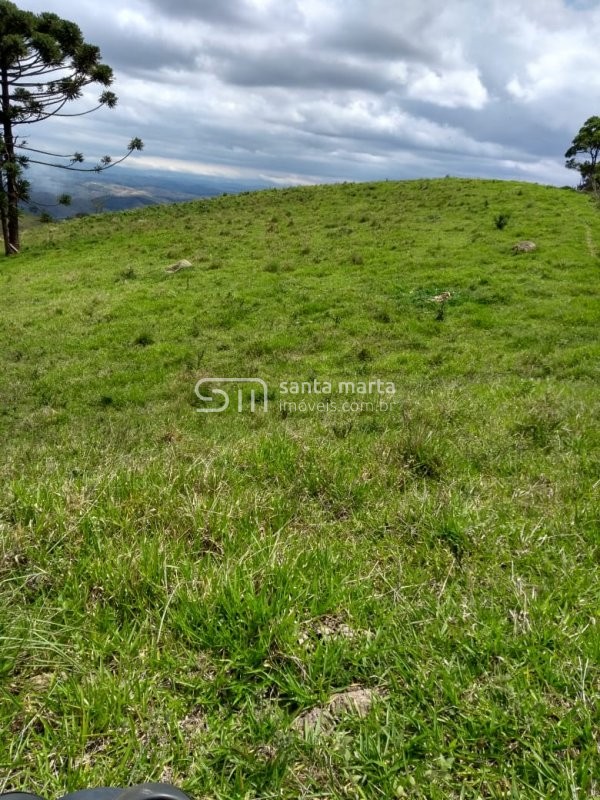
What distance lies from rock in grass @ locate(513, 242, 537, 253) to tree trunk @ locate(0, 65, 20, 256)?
2758 cm

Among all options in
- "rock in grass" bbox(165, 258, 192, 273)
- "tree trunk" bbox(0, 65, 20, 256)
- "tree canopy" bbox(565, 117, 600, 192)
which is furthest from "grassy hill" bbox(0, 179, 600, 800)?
"tree canopy" bbox(565, 117, 600, 192)

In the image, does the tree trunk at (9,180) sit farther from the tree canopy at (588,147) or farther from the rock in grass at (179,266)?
the tree canopy at (588,147)

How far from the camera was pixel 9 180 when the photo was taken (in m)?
29.1

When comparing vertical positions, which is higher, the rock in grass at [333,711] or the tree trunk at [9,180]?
the tree trunk at [9,180]

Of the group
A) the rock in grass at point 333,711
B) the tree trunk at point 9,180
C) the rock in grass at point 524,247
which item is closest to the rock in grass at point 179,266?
the tree trunk at point 9,180

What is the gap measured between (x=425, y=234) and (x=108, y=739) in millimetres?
26618

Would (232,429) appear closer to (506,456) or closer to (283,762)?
(506,456)

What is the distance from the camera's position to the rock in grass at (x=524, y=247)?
21539 mm

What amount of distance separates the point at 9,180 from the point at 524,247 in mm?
28846

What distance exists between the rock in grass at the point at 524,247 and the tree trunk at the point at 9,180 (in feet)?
90.5

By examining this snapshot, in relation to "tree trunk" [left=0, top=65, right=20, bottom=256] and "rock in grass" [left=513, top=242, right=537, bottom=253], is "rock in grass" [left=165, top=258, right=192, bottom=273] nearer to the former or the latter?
"tree trunk" [left=0, top=65, right=20, bottom=256]

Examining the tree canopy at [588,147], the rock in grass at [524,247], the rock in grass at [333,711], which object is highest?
the tree canopy at [588,147]

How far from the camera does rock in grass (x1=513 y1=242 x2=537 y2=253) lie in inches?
848

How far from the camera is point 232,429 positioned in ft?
30.6
